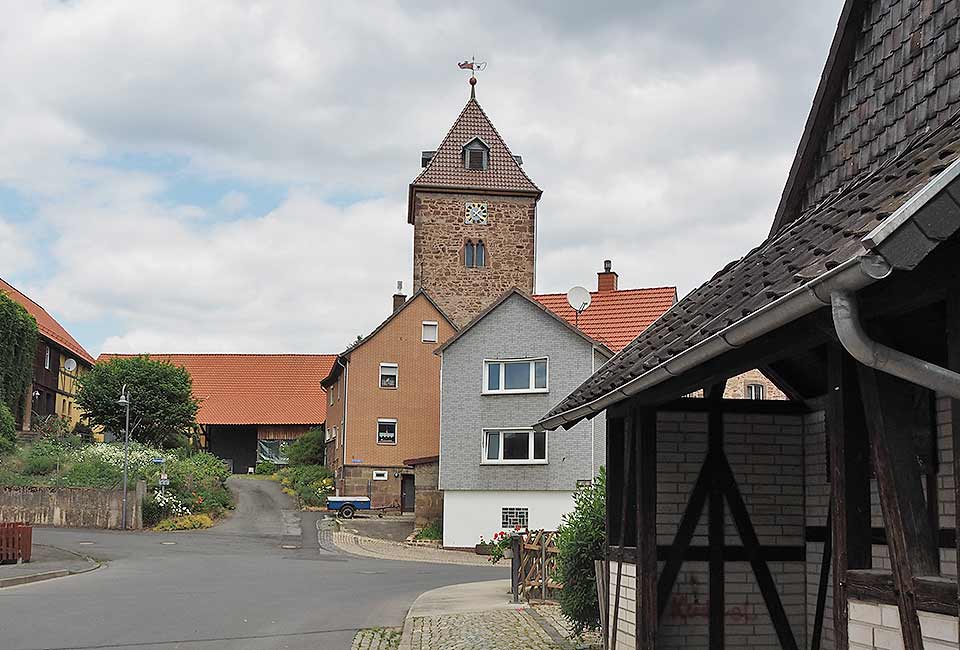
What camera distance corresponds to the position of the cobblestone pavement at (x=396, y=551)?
34.4m

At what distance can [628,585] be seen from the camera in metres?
10.2

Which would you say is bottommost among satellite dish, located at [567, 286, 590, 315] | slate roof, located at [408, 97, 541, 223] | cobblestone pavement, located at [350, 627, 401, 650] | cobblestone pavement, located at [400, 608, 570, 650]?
cobblestone pavement, located at [350, 627, 401, 650]

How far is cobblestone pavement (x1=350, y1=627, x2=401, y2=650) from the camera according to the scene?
14773mm

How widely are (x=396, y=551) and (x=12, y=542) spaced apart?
1271 cm

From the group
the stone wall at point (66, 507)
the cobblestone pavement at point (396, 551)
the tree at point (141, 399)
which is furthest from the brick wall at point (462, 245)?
the stone wall at point (66, 507)

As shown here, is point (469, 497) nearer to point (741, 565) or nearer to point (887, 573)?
point (741, 565)

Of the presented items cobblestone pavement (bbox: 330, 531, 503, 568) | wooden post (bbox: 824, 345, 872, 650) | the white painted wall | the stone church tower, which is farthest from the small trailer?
wooden post (bbox: 824, 345, 872, 650)

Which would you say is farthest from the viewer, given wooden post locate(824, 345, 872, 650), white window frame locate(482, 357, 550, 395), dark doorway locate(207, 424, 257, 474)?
dark doorway locate(207, 424, 257, 474)

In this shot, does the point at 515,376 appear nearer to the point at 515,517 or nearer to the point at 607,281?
the point at 515,517

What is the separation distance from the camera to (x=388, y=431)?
167 feet

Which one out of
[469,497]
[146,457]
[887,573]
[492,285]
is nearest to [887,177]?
[887,573]

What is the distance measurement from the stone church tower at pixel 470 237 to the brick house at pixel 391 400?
7.82 meters

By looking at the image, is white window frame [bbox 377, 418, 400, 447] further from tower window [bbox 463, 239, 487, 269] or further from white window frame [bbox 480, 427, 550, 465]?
white window frame [bbox 480, 427, 550, 465]

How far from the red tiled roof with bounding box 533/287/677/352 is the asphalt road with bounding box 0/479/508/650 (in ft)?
41.6
